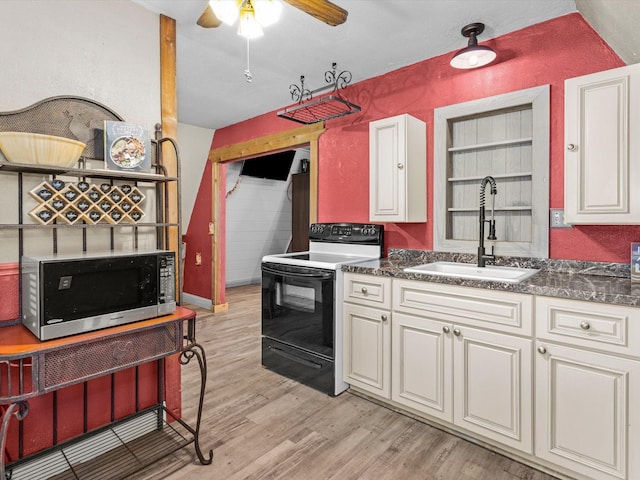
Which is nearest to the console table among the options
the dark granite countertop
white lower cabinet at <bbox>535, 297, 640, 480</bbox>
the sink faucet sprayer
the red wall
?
the dark granite countertop

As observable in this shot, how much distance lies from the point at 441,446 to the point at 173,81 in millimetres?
2612

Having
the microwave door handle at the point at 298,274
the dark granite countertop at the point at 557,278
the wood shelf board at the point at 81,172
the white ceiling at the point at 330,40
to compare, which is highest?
the white ceiling at the point at 330,40

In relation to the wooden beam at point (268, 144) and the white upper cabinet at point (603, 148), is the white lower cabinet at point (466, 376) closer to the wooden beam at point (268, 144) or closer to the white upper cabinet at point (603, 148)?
the white upper cabinet at point (603, 148)

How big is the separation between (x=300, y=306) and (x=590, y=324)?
172 centimetres

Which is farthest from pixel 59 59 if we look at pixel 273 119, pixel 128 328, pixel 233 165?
pixel 233 165

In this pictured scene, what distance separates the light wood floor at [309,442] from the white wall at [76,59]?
129 cm

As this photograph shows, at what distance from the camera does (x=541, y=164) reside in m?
2.29

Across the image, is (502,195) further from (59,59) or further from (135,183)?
(59,59)

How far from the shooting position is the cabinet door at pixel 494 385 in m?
1.78

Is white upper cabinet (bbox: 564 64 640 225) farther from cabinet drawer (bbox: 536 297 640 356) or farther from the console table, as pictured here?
the console table

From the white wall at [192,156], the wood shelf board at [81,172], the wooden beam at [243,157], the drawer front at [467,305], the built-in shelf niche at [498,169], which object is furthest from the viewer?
the white wall at [192,156]

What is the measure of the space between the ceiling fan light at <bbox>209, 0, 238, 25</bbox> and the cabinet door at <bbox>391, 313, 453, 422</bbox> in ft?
5.84

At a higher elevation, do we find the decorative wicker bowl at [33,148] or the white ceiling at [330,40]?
the white ceiling at [330,40]

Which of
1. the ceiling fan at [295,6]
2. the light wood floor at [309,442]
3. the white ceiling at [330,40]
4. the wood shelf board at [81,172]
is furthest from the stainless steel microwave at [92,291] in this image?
the white ceiling at [330,40]
